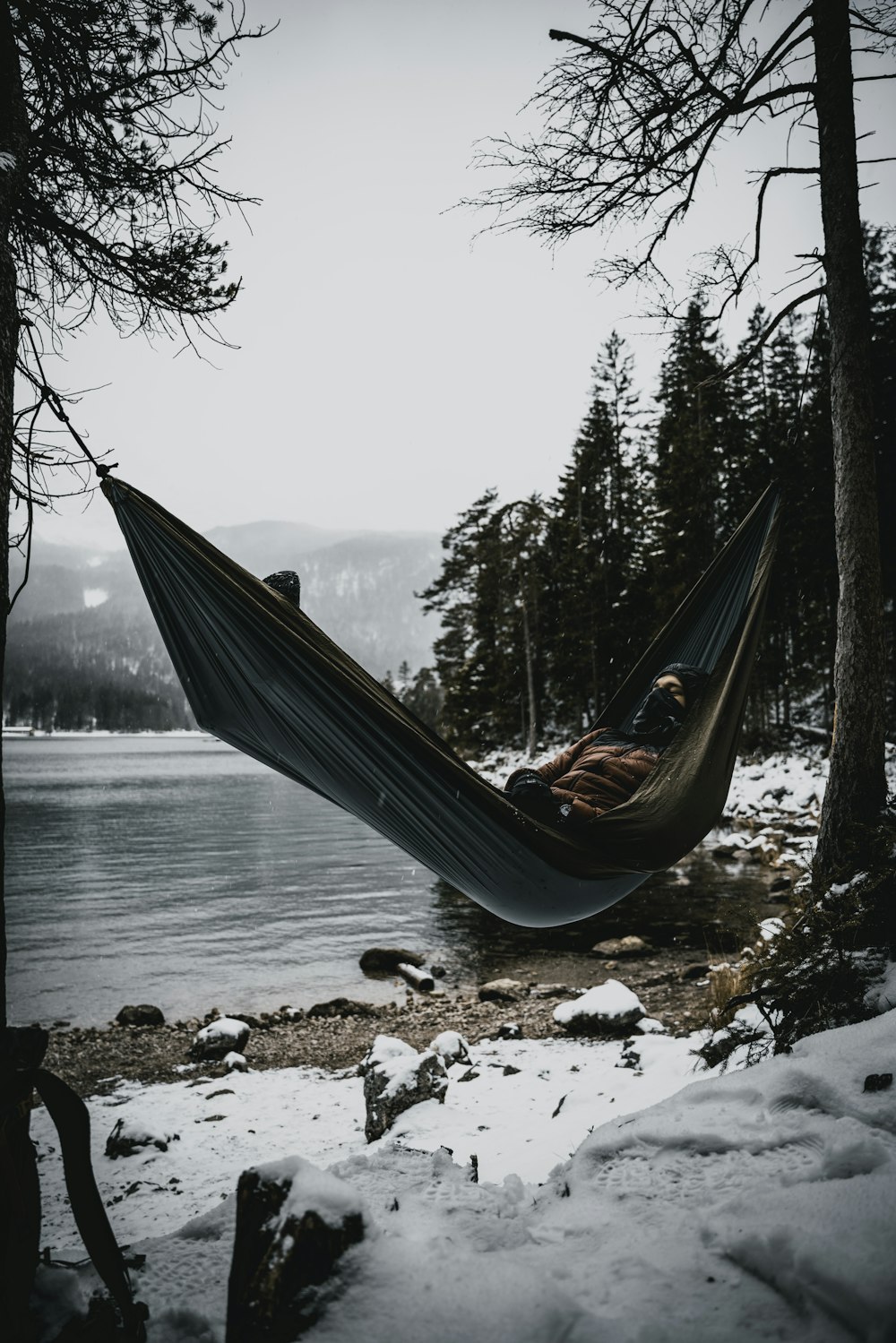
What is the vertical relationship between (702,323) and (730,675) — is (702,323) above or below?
above

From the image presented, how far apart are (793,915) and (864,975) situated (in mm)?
534

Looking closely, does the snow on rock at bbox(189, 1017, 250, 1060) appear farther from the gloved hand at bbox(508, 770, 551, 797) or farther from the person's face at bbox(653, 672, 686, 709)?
the person's face at bbox(653, 672, 686, 709)

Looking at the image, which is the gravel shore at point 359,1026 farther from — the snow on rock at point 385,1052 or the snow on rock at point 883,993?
the snow on rock at point 883,993

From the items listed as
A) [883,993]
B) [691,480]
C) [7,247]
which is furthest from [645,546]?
[7,247]

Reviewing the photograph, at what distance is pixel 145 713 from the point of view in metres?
78.9

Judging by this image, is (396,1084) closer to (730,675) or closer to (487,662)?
(730,675)

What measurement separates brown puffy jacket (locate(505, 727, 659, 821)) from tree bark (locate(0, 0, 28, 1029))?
5.61 ft

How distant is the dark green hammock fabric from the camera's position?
1.92m

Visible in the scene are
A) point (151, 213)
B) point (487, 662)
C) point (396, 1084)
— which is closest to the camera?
point (151, 213)

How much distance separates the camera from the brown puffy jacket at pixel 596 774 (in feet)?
8.07

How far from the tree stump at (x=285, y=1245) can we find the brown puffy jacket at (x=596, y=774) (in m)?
1.33

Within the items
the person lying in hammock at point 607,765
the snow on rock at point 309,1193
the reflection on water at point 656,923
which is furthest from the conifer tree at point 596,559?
the snow on rock at point 309,1193

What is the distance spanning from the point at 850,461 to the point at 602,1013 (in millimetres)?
3247

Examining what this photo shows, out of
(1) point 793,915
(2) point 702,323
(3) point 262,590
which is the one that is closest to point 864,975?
(1) point 793,915
